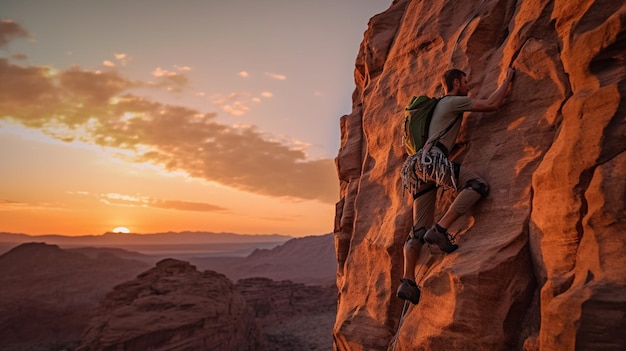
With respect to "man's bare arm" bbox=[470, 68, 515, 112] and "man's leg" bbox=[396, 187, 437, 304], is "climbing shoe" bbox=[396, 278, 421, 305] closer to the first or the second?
"man's leg" bbox=[396, 187, 437, 304]

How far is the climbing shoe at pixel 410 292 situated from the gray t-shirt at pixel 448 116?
178 cm

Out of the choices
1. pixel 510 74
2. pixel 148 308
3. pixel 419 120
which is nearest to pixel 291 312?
pixel 148 308

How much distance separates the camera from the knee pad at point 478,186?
4.31 meters

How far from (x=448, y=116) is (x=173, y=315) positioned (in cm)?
1737

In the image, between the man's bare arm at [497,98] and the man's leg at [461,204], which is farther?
the man's bare arm at [497,98]

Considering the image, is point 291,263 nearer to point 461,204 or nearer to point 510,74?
point 461,204

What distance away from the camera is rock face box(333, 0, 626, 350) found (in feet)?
10.4

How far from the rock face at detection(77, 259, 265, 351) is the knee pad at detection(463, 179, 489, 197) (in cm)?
1689

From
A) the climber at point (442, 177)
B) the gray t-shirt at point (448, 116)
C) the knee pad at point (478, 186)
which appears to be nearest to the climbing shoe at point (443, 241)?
the climber at point (442, 177)

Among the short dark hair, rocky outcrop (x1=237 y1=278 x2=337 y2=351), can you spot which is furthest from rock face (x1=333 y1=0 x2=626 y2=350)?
rocky outcrop (x1=237 y1=278 x2=337 y2=351)

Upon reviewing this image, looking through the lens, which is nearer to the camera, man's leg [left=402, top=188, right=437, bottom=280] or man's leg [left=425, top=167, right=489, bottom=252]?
man's leg [left=425, top=167, right=489, bottom=252]

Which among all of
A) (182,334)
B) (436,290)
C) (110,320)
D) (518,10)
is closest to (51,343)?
(110,320)

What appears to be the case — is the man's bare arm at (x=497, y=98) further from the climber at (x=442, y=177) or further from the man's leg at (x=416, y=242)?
the man's leg at (x=416, y=242)

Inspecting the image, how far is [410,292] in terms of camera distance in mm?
4621
